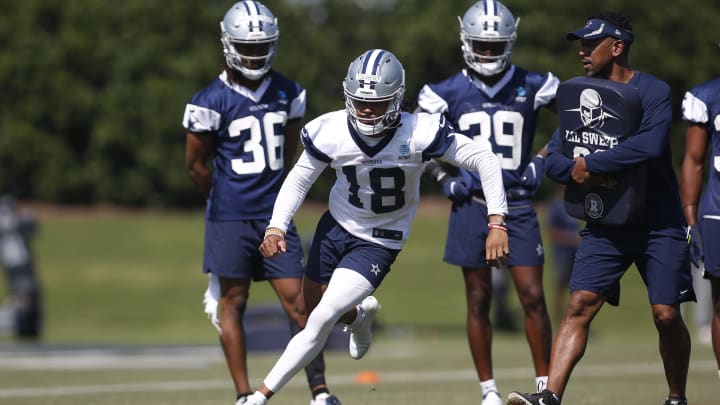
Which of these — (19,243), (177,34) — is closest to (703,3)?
(177,34)

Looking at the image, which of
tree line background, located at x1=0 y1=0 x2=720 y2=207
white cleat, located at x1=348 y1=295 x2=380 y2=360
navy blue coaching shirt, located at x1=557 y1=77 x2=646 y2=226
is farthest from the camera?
tree line background, located at x1=0 y1=0 x2=720 y2=207

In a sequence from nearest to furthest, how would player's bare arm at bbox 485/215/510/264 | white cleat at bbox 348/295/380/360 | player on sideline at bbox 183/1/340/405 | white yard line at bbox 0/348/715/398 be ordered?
player's bare arm at bbox 485/215/510/264
white cleat at bbox 348/295/380/360
player on sideline at bbox 183/1/340/405
white yard line at bbox 0/348/715/398

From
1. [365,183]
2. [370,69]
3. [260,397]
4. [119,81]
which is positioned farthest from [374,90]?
[119,81]

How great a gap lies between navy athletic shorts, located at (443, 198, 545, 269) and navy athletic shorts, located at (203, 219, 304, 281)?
970 mm

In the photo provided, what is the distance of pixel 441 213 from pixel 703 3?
28.0 feet

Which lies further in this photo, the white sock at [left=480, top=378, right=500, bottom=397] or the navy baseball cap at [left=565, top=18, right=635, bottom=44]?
the white sock at [left=480, top=378, right=500, bottom=397]

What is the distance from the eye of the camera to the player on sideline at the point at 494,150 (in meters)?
7.55

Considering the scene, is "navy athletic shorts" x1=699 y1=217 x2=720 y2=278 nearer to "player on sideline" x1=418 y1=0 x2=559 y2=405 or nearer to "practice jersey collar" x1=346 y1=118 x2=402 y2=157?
"player on sideline" x1=418 y1=0 x2=559 y2=405

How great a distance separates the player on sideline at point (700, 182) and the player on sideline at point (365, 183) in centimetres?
110

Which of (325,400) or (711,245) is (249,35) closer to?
(325,400)

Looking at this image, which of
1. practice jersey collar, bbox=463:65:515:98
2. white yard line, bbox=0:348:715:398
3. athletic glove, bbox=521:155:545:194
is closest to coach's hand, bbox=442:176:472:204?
athletic glove, bbox=521:155:545:194

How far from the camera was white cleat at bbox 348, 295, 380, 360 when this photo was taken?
696 centimetres

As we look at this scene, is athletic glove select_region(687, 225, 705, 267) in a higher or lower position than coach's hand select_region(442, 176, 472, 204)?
lower

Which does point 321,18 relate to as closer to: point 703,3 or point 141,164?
point 141,164
